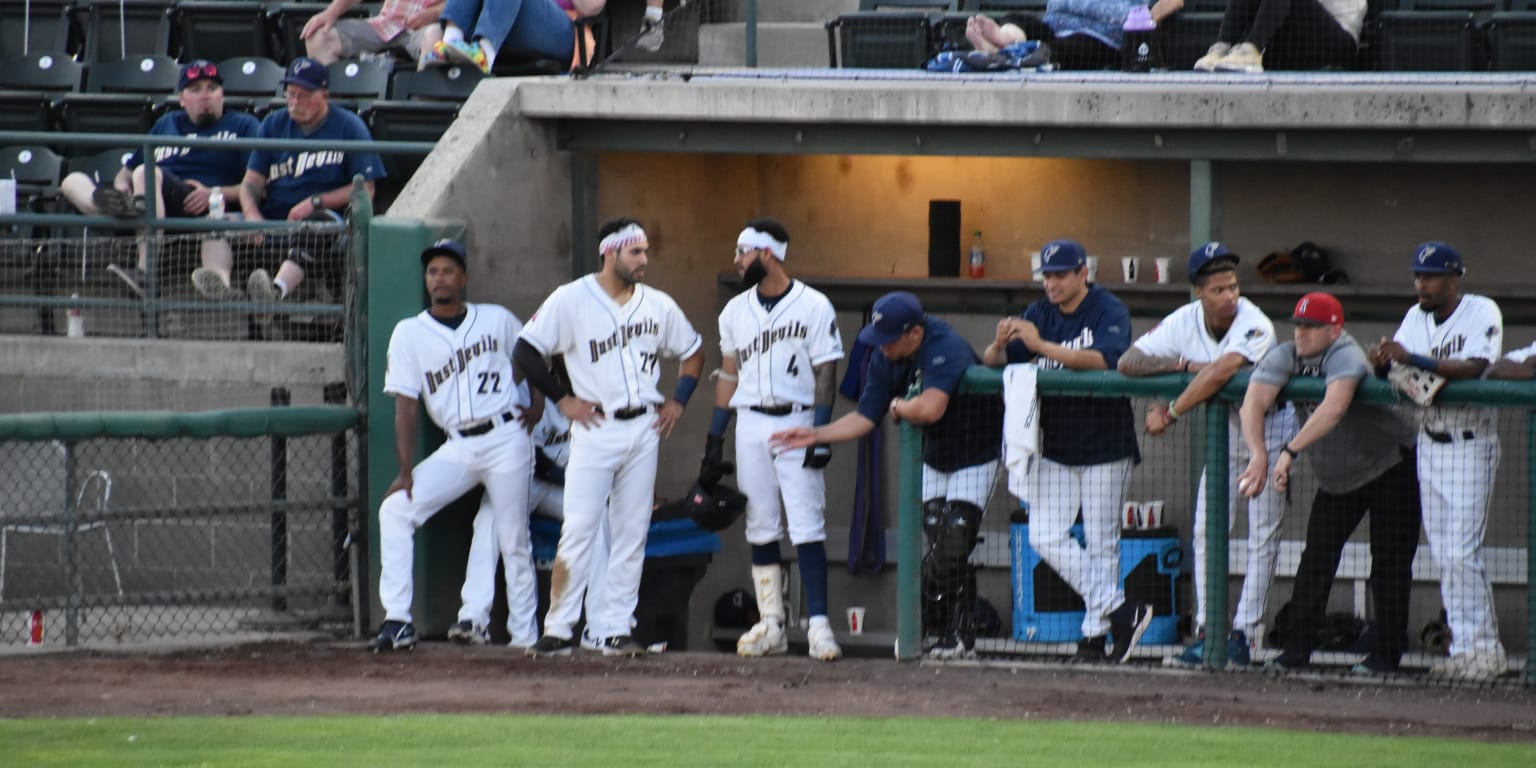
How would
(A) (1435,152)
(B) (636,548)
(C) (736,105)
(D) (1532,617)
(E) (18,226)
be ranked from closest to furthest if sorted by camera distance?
(D) (1532,617) → (B) (636,548) → (A) (1435,152) → (C) (736,105) → (E) (18,226)

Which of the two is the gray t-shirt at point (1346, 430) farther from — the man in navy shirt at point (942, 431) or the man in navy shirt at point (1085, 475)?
the man in navy shirt at point (942, 431)

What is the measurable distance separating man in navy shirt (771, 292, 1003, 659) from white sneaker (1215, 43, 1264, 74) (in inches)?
97.0

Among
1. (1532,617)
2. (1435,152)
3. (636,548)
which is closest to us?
(1532,617)

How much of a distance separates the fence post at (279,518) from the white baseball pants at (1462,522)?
15.3ft

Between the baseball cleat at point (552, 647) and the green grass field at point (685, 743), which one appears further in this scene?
the baseball cleat at point (552, 647)

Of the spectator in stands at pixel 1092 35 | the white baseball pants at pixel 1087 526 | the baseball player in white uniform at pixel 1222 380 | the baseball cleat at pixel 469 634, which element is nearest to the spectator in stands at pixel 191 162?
the baseball cleat at pixel 469 634

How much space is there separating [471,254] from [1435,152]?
4315 mm

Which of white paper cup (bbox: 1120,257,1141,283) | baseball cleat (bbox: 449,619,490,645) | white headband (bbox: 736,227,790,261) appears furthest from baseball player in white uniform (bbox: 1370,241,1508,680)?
baseball cleat (bbox: 449,619,490,645)

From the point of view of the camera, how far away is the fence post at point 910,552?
7980mm

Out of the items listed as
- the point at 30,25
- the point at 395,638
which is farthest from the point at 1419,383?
the point at 30,25

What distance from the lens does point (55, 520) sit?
826cm

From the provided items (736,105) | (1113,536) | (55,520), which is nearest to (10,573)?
(55,520)

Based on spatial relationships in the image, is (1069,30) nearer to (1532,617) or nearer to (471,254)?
(471,254)

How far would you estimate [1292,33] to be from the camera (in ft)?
32.2
